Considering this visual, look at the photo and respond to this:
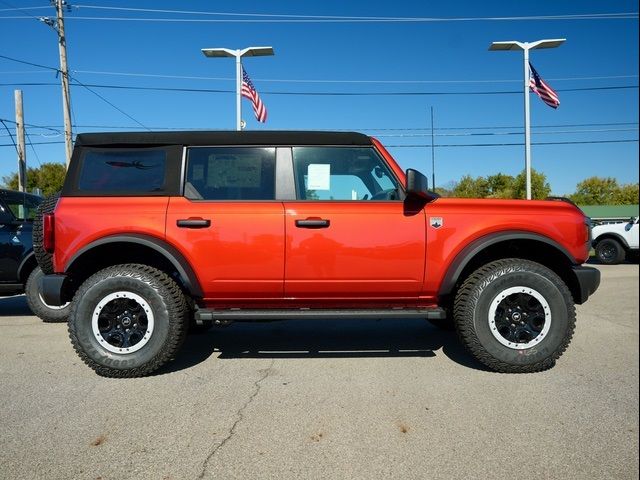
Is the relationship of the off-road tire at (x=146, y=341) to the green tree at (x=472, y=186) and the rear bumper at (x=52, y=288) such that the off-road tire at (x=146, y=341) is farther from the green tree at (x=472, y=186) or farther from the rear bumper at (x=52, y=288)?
the green tree at (x=472, y=186)

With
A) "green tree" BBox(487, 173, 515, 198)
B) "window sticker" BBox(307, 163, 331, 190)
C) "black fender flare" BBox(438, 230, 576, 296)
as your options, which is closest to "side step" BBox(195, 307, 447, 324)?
"black fender flare" BBox(438, 230, 576, 296)

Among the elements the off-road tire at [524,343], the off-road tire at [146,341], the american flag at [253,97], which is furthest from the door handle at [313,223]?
the american flag at [253,97]

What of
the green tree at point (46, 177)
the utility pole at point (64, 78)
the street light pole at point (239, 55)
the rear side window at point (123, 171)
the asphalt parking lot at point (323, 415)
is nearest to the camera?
the asphalt parking lot at point (323, 415)

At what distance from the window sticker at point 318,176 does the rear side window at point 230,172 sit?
325mm

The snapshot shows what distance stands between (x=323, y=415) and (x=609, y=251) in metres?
13.6

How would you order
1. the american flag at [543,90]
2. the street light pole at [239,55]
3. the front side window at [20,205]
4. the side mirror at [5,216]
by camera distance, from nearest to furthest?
the side mirror at [5,216]
the front side window at [20,205]
the street light pole at [239,55]
the american flag at [543,90]

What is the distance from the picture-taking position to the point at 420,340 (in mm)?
4730

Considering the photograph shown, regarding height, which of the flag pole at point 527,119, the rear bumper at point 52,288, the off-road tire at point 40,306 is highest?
the flag pole at point 527,119

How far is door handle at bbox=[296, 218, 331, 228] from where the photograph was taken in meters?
3.57

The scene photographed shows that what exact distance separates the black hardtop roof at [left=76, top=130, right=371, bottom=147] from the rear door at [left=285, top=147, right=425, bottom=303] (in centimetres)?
56

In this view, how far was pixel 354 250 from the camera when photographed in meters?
3.58

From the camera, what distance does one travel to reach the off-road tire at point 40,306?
18.8 feet

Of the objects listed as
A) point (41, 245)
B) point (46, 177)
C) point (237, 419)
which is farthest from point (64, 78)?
point (46, 177)

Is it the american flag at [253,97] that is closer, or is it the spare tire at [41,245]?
the spare tire at [41,245]
